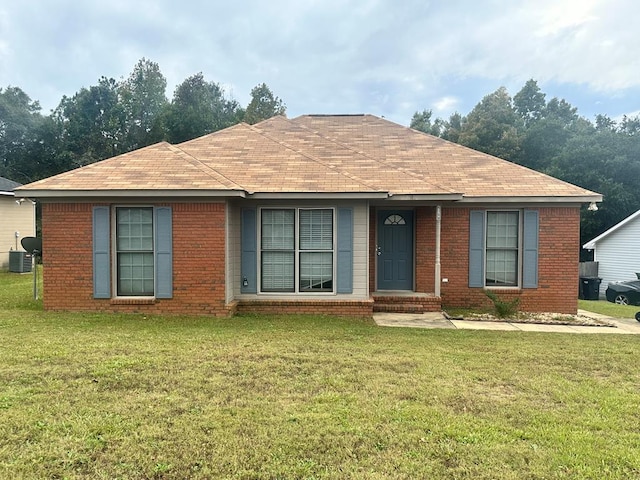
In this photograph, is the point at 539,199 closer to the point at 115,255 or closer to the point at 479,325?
the point at 479,325

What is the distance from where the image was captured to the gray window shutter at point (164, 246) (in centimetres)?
831

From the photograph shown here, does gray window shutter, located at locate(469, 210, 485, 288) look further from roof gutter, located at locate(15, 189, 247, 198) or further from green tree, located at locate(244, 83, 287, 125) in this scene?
green tree, located at locate(244, 83, 287, 125)

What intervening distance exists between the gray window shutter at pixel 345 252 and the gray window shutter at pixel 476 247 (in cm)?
308

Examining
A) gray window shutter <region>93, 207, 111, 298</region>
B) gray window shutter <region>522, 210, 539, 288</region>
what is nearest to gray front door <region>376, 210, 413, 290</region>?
gray window shutter <region>522, 210, 539, 288</region>

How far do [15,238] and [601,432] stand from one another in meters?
20.7

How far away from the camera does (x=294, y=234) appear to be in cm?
895

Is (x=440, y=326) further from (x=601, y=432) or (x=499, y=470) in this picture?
(x=499, y=470)

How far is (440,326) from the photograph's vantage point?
802 centimetres

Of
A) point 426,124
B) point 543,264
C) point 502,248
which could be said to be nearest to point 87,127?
point 426,124

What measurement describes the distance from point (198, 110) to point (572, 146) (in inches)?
1096

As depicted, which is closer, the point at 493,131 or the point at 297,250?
the point at 297,250

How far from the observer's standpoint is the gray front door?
1036 cm

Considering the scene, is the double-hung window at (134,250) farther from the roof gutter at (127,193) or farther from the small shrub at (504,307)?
the small shrub at (504,307)

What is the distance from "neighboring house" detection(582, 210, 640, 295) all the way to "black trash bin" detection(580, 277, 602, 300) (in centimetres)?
502
